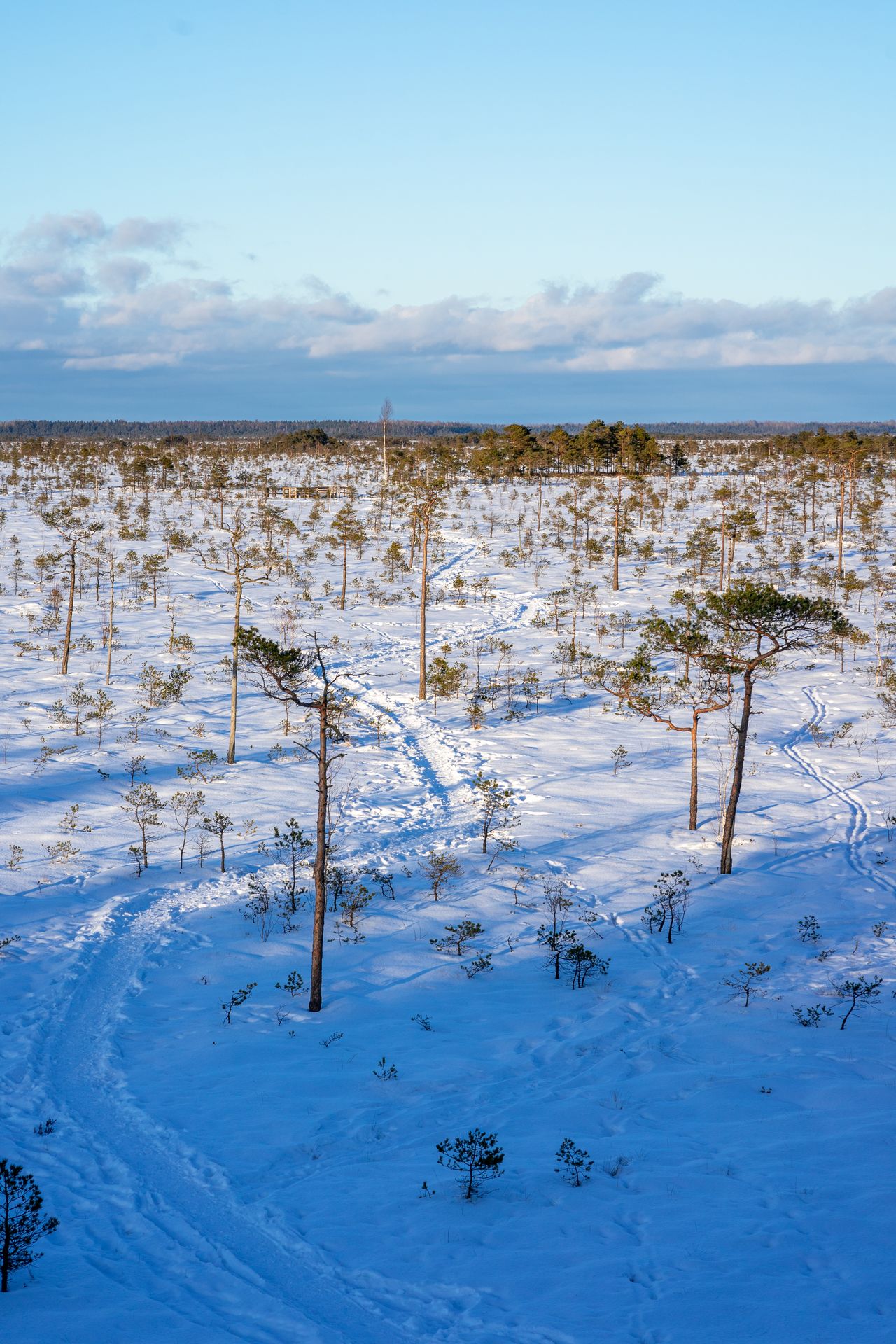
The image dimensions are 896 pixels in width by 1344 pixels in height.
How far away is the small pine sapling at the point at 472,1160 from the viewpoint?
9367mm

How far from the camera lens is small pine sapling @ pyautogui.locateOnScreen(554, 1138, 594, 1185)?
964cm

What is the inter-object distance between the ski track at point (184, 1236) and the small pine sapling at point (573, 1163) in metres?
2.12

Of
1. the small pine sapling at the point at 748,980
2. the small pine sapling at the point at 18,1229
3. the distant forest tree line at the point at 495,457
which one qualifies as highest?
the distant forest tree line at the point at 495,457

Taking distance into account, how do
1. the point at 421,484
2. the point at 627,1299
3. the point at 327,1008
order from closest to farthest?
the point at 627,1299 → the point at 327,1008 → the point at 421,484

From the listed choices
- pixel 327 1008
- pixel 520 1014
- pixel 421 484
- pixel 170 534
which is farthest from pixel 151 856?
pixel 421 484

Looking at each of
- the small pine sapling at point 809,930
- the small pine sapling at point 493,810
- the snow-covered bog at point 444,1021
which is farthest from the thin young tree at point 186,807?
the small pine sapling at point 809,930

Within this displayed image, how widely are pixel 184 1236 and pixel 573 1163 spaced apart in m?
4.27

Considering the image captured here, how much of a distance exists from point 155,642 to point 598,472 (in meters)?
54.7

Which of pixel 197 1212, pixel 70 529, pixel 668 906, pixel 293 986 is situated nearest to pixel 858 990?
pixel 668 906

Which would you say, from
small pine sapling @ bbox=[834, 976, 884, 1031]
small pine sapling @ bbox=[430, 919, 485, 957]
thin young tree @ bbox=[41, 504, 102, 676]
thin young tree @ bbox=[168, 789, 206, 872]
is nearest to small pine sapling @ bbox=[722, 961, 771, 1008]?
small pine sapling @ bbox=[834, 976, 884, 1031]

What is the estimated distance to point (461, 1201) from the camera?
9344 mm

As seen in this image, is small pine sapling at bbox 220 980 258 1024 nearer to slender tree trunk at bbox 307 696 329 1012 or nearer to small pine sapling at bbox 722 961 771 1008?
slender tree trunk at bbox 307 696 329 1012

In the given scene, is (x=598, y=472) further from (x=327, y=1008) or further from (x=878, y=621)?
(x=327, y=1008)

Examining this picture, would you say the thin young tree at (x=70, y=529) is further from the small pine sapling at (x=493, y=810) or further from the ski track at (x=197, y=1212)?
the ski track at (x=197, y=1212)
